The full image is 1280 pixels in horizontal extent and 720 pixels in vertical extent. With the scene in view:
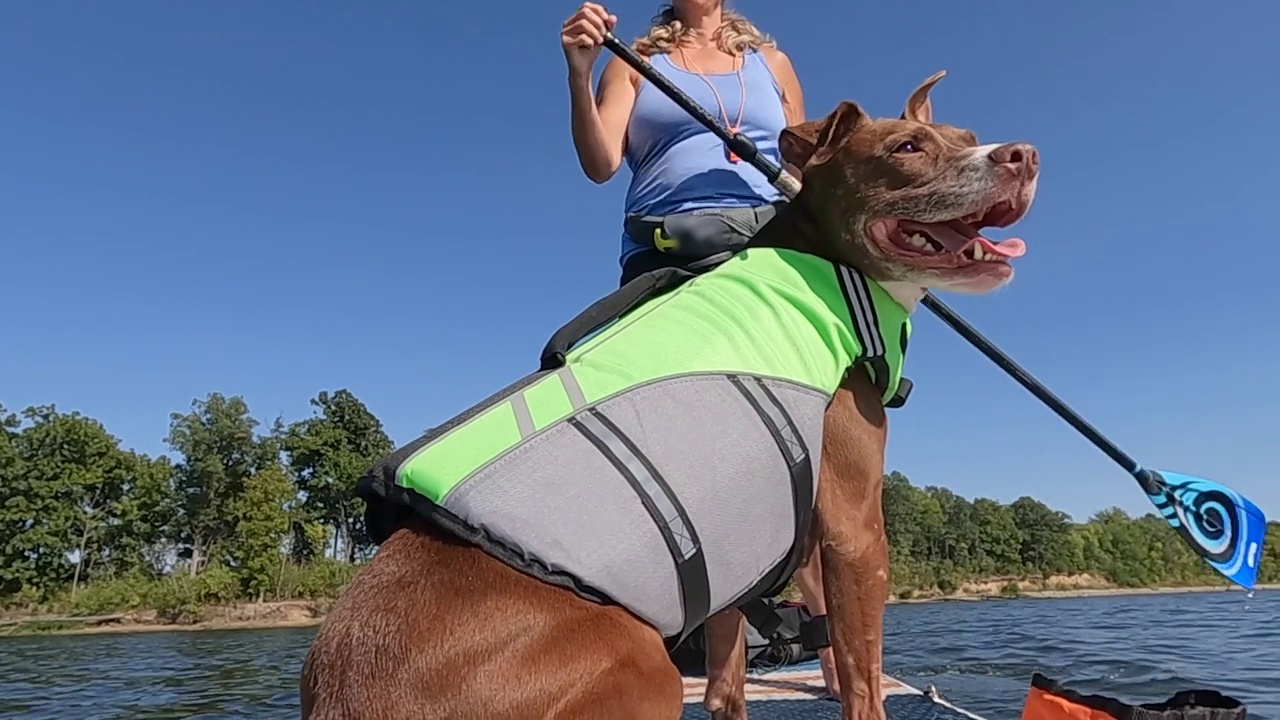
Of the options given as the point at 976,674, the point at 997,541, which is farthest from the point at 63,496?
the point at 997,541

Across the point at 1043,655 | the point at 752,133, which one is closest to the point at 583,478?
the point at 752,133

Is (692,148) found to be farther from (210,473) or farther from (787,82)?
(210,473)

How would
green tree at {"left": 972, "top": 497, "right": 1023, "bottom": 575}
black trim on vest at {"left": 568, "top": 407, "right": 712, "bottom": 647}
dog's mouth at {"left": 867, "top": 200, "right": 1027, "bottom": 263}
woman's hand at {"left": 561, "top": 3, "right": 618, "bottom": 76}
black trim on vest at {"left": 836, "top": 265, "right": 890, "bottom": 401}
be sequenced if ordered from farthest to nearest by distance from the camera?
green tree at {"left": 972, "top": 497, "right": 1023, "bottom": 575}, woman's hand at {"left": 561, "top": 3, "right": 618, "bottom": 76}, dog's mouth at {"left": 867, "top": 200, "right": 1027, "bottom": 263}, black trim on vest at {"left": 836, "top": 265, "right": 890, "bottom": 401}, black trim on vest at {"left": 568, "top": 407, "right": 712, "bottom": 647}

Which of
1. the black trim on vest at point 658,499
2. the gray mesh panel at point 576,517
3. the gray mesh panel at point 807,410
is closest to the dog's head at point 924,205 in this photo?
the gray mesh panel at point 807,410

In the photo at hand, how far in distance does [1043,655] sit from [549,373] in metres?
12.2

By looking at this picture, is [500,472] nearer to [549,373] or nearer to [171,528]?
[549,373]

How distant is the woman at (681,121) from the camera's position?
3668 mm

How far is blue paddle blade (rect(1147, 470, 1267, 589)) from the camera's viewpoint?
5.00 meters

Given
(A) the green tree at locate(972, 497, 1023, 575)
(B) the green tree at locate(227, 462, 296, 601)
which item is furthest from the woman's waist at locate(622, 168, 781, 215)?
(A) the green tree at locate(972, 497, 1023, 575)

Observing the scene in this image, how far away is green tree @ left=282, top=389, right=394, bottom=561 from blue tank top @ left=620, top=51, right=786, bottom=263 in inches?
2738

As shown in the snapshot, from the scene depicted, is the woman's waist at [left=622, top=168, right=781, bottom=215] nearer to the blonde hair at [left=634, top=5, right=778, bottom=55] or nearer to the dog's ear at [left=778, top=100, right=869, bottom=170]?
the dog's ear at [left=778, top=100, right=869, bottom=170]

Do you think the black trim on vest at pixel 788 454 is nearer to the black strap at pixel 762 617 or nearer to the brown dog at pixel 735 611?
the brown dog at pixel 735 611

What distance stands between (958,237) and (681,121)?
1.44 metres

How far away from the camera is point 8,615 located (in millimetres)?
58125
